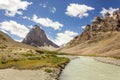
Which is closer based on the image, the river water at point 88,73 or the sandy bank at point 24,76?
the sandy bank at point 24,76

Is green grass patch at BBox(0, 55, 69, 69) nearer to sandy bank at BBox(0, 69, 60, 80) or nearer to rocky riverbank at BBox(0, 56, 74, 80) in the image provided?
rocky riverbank at BBox(0, 56, 74, 80)

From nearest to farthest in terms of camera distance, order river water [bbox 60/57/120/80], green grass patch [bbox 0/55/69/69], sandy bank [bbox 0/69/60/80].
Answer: sandy bank [bbox 0/69/60/80] < river water [bbox 60/57/120/80] < green grass patch [bbox 0/55/69/69]

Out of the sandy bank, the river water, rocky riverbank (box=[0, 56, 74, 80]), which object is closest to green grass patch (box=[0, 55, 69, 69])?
the river water

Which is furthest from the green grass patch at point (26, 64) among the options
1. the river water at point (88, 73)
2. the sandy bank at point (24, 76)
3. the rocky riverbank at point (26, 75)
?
the sandy bank at point (24, 76)

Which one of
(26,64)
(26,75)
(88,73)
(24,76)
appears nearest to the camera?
(24,76)

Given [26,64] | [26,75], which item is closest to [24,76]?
[26,75]

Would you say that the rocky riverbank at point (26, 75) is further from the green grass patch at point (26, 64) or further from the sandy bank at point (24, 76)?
the green grass patch at point (26, 64)

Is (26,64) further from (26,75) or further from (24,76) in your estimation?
(24,76)

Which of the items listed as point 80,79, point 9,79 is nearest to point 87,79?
point 80,79

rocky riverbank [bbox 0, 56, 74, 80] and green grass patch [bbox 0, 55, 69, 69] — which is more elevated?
green grass patch [bbox 0, 55, 69, 69]

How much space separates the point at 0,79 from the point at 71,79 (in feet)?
40.7

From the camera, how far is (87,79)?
126ft

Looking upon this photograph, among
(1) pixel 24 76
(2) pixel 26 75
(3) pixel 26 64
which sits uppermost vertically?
(3) pixel 26 64

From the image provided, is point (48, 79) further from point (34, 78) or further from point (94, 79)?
point (94, 79)
